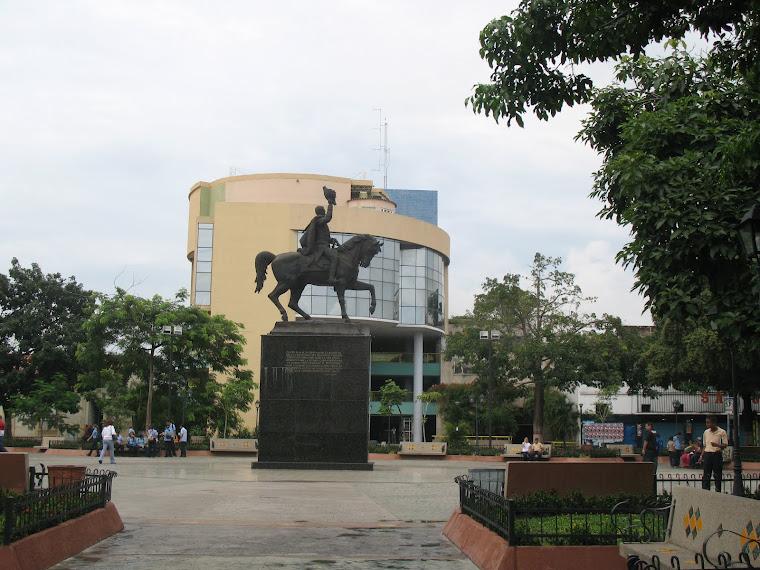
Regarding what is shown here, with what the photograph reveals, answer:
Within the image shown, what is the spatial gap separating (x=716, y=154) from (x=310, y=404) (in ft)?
43.0

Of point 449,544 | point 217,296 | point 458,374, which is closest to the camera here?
point 449,544

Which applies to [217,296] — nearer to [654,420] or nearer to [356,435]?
[654,420]

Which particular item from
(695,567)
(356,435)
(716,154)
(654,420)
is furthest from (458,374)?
(695,567)

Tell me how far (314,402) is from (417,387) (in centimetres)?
4335

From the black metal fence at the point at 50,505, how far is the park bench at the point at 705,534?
5.42 m

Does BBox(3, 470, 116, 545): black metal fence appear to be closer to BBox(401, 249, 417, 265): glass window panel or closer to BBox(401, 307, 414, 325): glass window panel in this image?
BBox(401, 307, 414, 325): glass window panel

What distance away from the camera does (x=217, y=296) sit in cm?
6272

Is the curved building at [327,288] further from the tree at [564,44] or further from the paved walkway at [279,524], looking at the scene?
the tree at [564,44]

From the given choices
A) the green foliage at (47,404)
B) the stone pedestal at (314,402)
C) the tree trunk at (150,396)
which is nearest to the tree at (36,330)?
the green foliage at (47,404)

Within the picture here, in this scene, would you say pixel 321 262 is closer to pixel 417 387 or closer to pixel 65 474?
pixel 65 474

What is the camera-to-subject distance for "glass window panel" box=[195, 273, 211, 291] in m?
64.0

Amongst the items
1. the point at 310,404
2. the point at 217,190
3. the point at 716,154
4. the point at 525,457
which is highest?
the point at 217,190

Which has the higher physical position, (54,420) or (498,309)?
(498,309)

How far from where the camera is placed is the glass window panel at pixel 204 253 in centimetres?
6425
